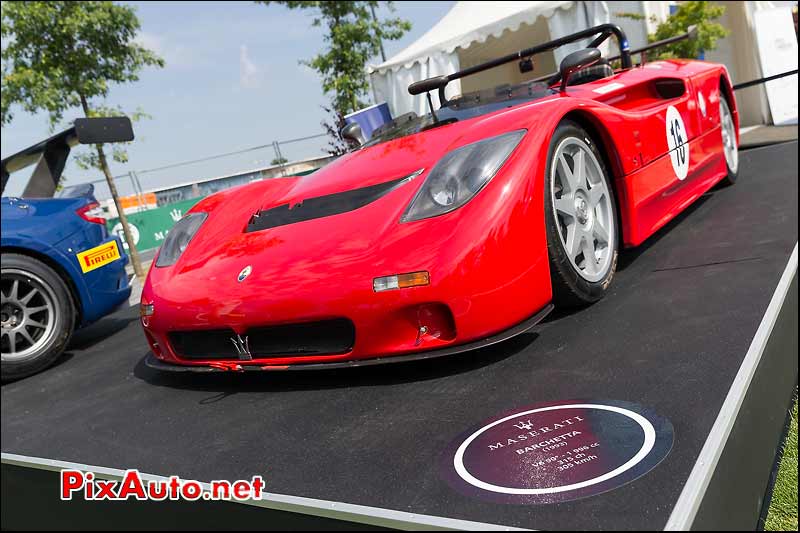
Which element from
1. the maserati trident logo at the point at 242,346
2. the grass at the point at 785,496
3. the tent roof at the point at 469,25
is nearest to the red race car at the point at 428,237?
the maserati trident logo at the point at 242,346

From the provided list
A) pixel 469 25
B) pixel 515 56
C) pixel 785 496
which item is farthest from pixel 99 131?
pixel 469 25

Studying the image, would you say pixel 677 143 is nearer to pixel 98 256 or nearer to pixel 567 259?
pixel 567 259

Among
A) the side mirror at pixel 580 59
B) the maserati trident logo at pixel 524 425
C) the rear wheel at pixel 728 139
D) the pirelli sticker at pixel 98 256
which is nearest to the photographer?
the maserati trident logo at pixel 524 425

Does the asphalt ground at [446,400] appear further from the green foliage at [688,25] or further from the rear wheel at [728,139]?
the green foliage at [688,25]

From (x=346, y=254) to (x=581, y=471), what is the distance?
108 centimetres

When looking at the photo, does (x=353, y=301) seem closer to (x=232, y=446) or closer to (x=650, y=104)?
(x=232, y=446)

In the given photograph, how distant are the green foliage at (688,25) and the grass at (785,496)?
854 centimetres

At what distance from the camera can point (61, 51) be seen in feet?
26.7

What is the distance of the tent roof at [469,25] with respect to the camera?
373 inches

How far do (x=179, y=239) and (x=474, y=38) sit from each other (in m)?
7.82

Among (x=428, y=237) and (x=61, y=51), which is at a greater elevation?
(x=61, y=51)

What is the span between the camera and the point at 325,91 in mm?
13977

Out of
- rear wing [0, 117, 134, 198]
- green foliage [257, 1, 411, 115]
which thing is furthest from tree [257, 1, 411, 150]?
rear wing [0, 117, 134, 198]

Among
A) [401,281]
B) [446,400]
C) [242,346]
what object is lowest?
[446,400]
